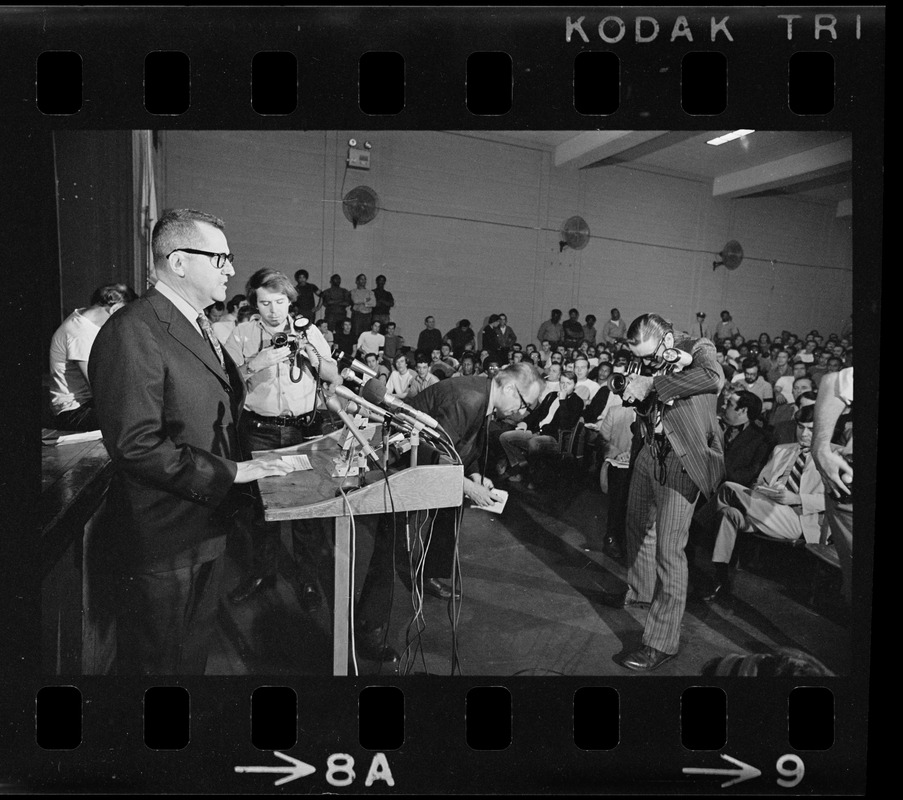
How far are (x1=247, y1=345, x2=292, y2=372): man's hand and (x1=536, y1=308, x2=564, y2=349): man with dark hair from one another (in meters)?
0.98

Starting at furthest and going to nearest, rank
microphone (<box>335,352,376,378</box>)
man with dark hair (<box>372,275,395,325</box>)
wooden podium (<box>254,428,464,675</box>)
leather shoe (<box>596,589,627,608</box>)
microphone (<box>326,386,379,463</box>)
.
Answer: leather shoe (<box>596,589,627,608</box>)
man with dark hair (<box>372,275,395,325</box>)
microphone (<box>335,352,376,378</box>)
microphone (<box>326,386,379,463</box>)
wooden podium (<box>254,428,464,675</box>)

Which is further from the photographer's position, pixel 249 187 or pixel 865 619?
pixel 865 619

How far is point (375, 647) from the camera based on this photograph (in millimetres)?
2238

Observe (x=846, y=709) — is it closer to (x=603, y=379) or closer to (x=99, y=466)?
(x=603, y=379)

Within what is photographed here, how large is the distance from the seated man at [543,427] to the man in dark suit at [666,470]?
0.23 m

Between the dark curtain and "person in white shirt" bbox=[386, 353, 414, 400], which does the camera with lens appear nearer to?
"person in white shirt" bbox=[386, 353, 414, 400]

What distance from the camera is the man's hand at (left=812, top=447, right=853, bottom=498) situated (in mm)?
2266

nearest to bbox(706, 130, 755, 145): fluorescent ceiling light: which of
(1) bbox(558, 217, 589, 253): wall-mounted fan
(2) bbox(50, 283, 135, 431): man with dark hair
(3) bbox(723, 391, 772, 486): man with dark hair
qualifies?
(1) bbox(558, 217, 589, 253): wall-mounted fan

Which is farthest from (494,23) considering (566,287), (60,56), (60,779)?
(60,779)

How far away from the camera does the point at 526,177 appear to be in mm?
2246

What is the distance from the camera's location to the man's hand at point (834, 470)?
227 centimetres

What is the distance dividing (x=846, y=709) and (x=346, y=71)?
3.07m

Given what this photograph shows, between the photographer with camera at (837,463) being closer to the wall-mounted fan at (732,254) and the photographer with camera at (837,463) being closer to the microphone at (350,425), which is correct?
the wall-mounted fan at (732,254)

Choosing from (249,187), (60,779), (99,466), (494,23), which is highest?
(494,23)
